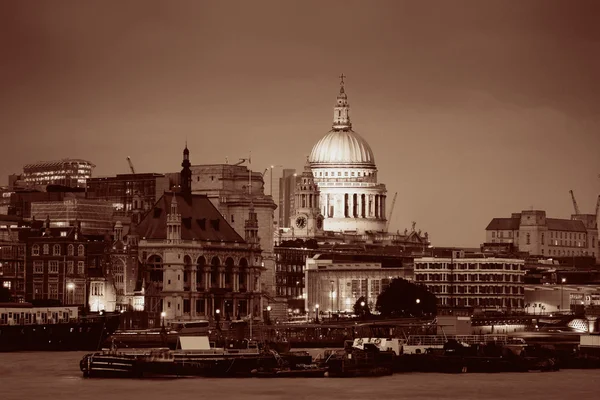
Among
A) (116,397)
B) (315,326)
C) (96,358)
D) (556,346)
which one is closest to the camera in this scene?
(116,397)

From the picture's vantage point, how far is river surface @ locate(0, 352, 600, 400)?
436 feet

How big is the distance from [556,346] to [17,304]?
38.4 m

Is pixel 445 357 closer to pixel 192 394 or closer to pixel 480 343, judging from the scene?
pixel 480 343

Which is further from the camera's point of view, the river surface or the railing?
the railing

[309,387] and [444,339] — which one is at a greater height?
[444,339]

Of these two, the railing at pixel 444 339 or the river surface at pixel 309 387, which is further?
the railing at pixel 444 339

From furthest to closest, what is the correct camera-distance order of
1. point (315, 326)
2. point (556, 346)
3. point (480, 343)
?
point (315, 326) → point (556, 346) → point (480, 343)

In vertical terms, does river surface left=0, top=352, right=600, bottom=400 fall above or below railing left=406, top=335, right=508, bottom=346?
below

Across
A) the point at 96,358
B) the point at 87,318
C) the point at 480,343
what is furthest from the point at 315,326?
the point at 96,358

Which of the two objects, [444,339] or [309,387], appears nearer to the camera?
[309,387]

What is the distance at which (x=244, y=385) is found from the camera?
13900 centimetres

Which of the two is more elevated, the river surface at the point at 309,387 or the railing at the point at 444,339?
the railing at the point at 444,339

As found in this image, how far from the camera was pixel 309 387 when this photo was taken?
137 m

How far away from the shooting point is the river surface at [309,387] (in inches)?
5226
